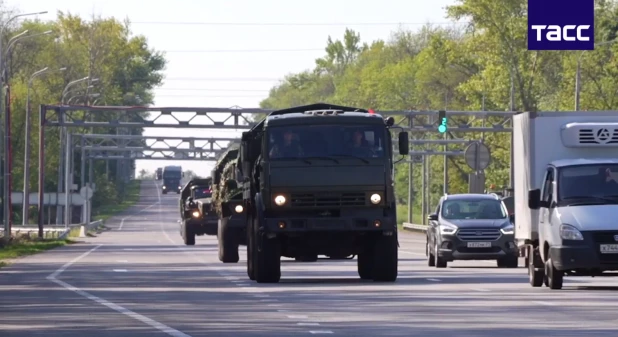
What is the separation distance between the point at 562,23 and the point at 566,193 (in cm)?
3711

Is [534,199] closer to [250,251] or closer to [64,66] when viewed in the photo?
[250,251]

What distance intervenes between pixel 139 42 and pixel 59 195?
47826mm

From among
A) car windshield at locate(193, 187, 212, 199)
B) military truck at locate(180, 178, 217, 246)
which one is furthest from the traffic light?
car windshield at locate(193, 187, 212, 199)

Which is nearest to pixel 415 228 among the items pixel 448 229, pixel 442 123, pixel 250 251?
pixel 442 123

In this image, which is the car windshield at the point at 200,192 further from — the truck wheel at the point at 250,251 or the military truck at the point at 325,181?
the military truck at the point at 325,181

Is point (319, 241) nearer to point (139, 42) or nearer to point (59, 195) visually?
point (59, 195)

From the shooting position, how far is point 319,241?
97.2ft

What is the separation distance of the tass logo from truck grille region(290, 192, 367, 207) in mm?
27989

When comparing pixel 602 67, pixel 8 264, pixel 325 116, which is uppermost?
pixel 602 67

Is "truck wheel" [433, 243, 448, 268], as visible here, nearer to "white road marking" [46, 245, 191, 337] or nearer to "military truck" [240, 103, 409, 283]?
"white road marking" [46, 245, 191, 337]

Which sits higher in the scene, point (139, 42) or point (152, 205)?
point (139, 42)

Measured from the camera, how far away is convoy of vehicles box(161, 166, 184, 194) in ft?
609

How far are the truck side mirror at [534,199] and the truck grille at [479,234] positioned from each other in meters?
10.8

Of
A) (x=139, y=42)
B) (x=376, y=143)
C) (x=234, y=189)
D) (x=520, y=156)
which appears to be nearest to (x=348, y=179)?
(x=376, y=143)
